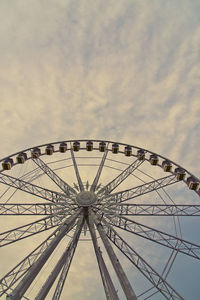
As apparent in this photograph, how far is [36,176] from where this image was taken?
1848cm

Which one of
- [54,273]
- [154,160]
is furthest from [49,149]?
[54,273]

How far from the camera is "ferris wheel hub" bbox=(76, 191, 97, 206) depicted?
15.1 m

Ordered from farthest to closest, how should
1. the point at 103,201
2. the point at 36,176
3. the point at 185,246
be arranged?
the point at 36,176
the point at 103,201
the point at 185,246

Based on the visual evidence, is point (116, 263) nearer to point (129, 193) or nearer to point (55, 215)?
point (55, 215)

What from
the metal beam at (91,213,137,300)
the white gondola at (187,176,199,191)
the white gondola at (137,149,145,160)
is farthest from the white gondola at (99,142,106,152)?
the metal beam at (91,213,137,300)

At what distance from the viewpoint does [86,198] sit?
1566cm

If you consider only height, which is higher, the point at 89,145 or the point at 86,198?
the point at 89,145

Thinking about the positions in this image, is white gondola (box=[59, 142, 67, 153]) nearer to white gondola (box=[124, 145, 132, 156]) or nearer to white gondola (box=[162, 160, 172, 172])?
white gondola (box=[124, 145, 132, 156])

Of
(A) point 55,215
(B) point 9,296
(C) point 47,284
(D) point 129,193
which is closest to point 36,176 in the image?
(A) point 55,215

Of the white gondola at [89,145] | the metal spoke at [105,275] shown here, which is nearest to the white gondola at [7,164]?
the metal spoke at [105,275]

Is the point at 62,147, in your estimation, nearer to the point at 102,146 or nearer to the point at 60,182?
the point at 102,146

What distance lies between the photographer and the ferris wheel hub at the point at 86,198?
15134 millimetres

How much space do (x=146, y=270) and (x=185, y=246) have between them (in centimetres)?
365

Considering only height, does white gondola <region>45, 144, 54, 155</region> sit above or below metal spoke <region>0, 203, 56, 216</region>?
above
